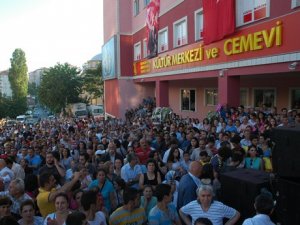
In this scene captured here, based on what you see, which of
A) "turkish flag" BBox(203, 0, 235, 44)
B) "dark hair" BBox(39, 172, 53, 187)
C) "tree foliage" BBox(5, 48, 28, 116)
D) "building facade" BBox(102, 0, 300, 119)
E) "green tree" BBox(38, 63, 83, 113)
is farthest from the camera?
"tree foliage" BBox(5, 48, 28, 116)

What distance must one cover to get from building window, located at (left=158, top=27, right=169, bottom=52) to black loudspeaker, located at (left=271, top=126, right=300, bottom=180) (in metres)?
17.8

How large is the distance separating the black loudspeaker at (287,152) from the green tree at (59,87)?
4215 centimetres

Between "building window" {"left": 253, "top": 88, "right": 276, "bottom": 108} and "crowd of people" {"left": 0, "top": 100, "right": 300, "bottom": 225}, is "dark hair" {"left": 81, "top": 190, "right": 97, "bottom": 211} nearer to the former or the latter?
"crowd of people" {"left": 0, "top": 100, "right": 300, "bottom": 225}

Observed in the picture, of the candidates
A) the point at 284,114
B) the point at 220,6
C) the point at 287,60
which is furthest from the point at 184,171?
the point at 220,6

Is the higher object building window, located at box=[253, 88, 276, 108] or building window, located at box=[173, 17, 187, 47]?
building window, located at box=[173, 17, 187, 47]

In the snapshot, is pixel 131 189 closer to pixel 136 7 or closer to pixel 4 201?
pixel 4 201

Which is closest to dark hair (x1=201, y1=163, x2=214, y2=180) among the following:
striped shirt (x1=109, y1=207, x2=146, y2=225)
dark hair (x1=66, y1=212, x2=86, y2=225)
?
striped shirt (x1=109, y1=207, x2=146, y2=225)

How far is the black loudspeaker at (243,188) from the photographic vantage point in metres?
4.31

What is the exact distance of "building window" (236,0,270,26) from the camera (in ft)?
38.1

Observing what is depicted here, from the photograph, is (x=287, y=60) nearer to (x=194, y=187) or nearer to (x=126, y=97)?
(x=194, y=187)

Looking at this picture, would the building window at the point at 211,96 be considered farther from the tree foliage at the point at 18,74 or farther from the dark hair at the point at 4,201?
the tree foliage at the point at 18,74

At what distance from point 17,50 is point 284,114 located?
74664 mm

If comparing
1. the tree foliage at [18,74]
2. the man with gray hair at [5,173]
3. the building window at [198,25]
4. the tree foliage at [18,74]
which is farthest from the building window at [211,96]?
the tree foliage at [18,74]

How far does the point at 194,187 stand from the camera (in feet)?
15.5
